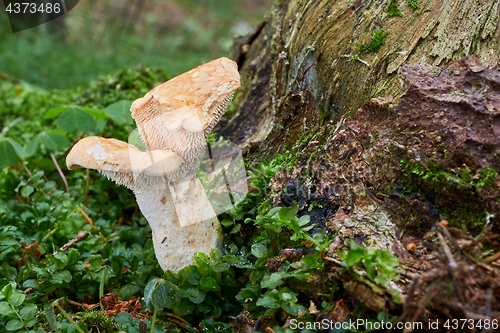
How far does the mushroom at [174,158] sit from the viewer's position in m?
2.27

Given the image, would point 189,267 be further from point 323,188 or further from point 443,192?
point 443,192

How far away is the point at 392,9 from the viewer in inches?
112

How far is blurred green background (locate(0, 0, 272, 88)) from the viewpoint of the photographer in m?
9.09

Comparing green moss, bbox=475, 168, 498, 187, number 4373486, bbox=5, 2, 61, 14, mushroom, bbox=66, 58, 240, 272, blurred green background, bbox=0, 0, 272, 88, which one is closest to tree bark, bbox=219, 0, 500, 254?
green moss, bbox=475, 168, 498, 187

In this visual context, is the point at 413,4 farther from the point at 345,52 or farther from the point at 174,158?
the point at 174,158

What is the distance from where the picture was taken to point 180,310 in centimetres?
250

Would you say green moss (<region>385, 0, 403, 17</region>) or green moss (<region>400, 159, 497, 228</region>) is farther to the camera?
green moss (<region>385, 0, 403, 17</region>)

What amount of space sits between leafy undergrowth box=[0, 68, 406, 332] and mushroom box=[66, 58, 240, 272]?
0.17 meters

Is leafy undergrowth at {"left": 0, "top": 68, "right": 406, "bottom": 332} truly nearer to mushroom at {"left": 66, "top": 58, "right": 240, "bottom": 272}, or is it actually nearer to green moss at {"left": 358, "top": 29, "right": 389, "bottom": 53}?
mushroom at {"left": 66, "top": 58, "right": 240, "bottom": 272}

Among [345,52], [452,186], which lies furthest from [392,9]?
[452,186]

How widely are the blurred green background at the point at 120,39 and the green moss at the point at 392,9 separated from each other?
4.33 metres

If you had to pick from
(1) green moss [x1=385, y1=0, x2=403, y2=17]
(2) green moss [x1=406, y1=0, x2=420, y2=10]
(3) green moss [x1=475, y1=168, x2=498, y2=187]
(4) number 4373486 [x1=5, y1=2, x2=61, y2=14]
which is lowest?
(4) number 4373486 [x1=5, y1=2, x2=61, y2=14]

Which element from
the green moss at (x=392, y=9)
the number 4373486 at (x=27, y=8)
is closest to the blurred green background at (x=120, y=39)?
the number 4373486 at (x=27, y=8)

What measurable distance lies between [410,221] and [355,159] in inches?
17.0
